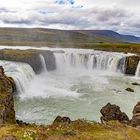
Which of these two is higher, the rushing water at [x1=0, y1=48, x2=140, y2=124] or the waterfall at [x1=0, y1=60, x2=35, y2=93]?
the waterfall at [x1=0, y1=60, x2=35, y2=93]

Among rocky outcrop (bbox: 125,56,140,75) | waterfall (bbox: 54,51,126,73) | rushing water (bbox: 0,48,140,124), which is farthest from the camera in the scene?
waterfall (bbox: 54,51,126,73)

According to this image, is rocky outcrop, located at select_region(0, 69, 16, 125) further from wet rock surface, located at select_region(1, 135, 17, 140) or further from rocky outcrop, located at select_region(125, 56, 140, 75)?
rocky outcrop, located at select_region(125, 56, 140, 75)

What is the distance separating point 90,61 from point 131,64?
34.4 ft

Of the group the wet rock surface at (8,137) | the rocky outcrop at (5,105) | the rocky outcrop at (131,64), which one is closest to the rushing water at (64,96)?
the rocky outcrop at (131,64)

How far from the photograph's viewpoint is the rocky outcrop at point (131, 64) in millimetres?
71562

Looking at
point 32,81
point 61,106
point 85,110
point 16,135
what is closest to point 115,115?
point 85,110

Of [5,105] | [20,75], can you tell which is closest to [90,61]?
[20,75]

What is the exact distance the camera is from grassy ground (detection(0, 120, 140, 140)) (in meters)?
14.9

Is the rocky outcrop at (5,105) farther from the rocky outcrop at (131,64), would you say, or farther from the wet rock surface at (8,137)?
the rocky outcrop at (131,64)

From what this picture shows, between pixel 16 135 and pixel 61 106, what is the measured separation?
2147 centimetres

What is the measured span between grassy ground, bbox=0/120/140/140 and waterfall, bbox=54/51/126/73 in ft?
181

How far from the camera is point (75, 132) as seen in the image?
15.8m

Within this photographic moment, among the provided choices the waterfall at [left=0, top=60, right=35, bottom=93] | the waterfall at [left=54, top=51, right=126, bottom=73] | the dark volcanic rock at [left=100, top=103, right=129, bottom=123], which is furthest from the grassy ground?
the waterfall at [left=54, top=51, right=126, bottom=73]

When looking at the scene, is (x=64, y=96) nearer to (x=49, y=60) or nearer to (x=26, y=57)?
(x=26, y=57)
